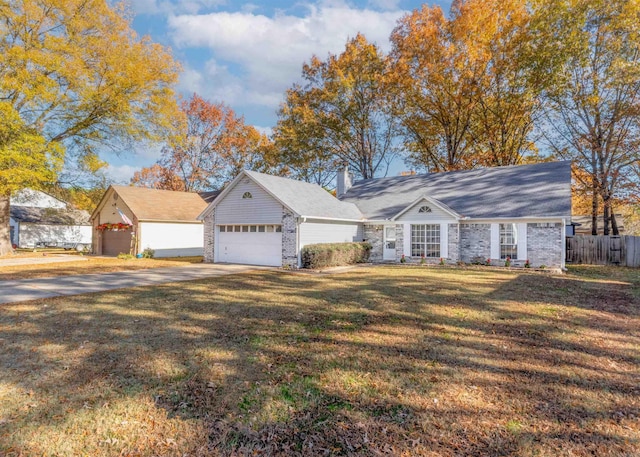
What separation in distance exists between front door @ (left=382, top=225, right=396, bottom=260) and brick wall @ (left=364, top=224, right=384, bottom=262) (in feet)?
0.73

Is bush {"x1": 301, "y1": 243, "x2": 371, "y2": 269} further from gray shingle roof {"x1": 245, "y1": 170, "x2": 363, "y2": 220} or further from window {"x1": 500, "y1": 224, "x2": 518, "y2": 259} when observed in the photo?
window {"x1": 500, "y1": 224, "x2": 518, "y2": 259}

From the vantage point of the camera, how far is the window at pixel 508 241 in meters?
16.3

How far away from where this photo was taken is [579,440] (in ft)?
10.2

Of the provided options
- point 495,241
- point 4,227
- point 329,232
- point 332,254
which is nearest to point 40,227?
point 4,227

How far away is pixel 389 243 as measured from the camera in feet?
64.4

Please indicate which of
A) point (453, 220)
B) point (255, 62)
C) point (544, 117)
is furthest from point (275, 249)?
point (544, 117)

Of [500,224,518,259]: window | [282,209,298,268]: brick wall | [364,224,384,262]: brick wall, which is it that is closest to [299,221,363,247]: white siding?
[282,209,298,268]: brick wall

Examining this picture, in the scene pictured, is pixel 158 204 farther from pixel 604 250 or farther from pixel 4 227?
pixel 604 250

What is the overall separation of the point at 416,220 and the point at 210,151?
27876 millimetres

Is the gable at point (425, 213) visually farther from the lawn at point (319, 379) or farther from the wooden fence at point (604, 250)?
the lawn at point (319, 379)

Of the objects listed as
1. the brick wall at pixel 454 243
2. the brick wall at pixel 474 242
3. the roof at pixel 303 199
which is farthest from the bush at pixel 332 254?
the brick wall at pixel 474 242

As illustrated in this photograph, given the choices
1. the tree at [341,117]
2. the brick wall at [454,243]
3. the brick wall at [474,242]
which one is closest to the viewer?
the brick wall at [474,242]

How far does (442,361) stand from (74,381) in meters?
4.65

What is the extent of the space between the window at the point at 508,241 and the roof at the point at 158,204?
1901 centimetres
